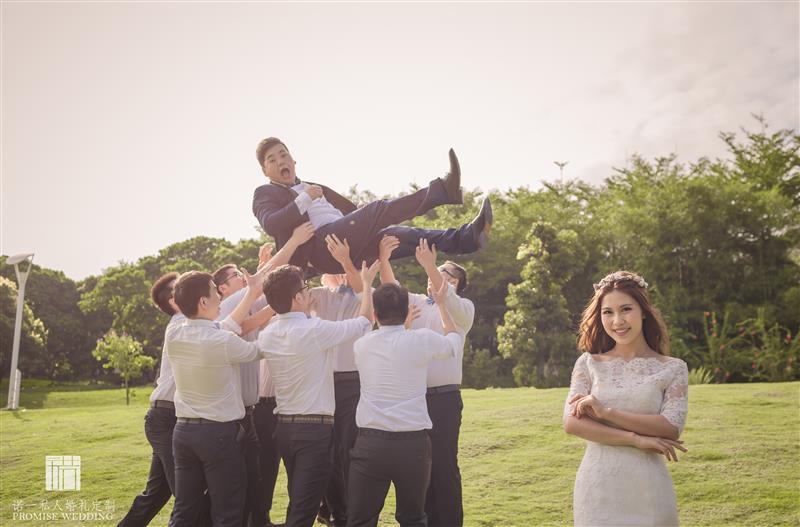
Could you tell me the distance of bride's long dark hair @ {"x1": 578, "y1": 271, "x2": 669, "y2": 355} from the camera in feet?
13.0

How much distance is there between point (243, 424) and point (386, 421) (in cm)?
134

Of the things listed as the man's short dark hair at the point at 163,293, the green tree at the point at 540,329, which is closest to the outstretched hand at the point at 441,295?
the man's short dark hair at the point at 163,293

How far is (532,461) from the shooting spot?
9367 millimetres

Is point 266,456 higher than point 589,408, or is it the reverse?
point 589,408

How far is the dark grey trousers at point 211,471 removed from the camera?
4.63m

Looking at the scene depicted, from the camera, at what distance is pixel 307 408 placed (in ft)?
15.4

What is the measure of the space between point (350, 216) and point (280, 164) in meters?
0.67

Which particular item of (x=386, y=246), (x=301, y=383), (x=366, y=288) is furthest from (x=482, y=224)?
(x=301, y=383)

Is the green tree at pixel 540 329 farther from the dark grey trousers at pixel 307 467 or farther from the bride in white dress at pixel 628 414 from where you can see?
the bride in white dress at pixel 628 414

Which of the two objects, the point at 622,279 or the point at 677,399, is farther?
the point at 622,279

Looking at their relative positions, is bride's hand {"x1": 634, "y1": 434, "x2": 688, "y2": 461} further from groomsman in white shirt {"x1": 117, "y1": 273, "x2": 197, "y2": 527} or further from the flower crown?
groomsman in white shirt {"x1": 117, "y1": 273, "x2": 197, "y2": 527}

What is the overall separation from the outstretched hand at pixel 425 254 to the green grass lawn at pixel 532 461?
3491mm

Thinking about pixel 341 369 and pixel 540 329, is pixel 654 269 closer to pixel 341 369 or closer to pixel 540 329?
pixel 540 329

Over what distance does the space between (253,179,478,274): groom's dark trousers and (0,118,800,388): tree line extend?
14.8 meters
